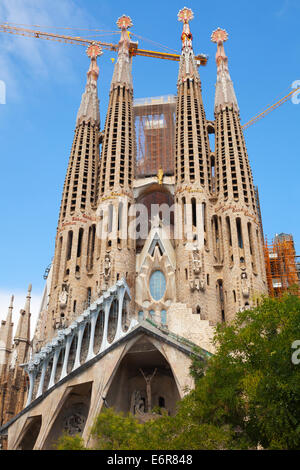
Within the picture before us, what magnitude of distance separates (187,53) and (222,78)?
481 cm

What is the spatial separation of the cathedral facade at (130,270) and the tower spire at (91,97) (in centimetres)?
14

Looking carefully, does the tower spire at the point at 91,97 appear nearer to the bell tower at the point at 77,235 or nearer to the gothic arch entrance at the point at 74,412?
the bell tower at the point at 77,235

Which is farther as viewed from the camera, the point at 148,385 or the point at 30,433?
the point at 148,385

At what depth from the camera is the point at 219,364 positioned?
834 inches

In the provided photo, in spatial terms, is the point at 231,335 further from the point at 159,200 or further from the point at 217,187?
the point at 159,200

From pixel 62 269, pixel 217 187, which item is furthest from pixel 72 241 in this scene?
pixel 217 187

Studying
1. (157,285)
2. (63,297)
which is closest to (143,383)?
(157,285)

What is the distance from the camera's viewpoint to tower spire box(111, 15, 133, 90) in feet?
170

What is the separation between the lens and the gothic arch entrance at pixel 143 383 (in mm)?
33344

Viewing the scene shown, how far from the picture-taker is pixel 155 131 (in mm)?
56062

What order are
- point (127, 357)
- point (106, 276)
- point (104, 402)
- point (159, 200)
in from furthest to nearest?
point (159, 200) → point (106, 276) → point (127, 357) → point (104, 402)

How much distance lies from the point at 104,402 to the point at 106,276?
10312 mm

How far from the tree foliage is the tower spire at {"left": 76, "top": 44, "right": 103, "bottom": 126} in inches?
1311

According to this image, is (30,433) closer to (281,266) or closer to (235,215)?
(235,215)
